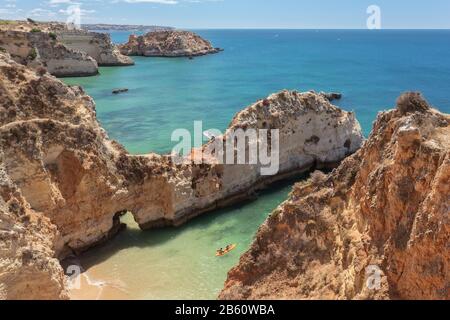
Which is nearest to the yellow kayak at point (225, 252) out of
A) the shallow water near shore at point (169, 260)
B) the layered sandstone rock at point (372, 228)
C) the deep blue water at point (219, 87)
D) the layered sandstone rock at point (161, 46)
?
the shallow water near shore at point (169, 260)

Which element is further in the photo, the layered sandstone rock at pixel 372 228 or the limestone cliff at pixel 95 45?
the limestone cliff at pixel 95 45

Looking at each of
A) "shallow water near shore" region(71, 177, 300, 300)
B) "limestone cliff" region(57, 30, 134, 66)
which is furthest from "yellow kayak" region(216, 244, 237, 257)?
"limestone cliff" region(57, 30, 134, 66)

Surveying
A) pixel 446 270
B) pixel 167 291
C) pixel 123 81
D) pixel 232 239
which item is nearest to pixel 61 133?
pixel 167 291

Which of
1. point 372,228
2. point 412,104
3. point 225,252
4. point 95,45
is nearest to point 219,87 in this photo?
point 95,45

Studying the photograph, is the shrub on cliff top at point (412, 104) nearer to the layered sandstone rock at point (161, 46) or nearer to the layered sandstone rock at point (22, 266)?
the layered sandstone rock at point (22, 266)

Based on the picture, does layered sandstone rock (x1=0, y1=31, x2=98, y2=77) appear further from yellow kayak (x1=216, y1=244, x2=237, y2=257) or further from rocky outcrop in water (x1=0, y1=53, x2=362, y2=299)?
yellow kayak (x1=216, y1=244, x2=237, y2=257)
